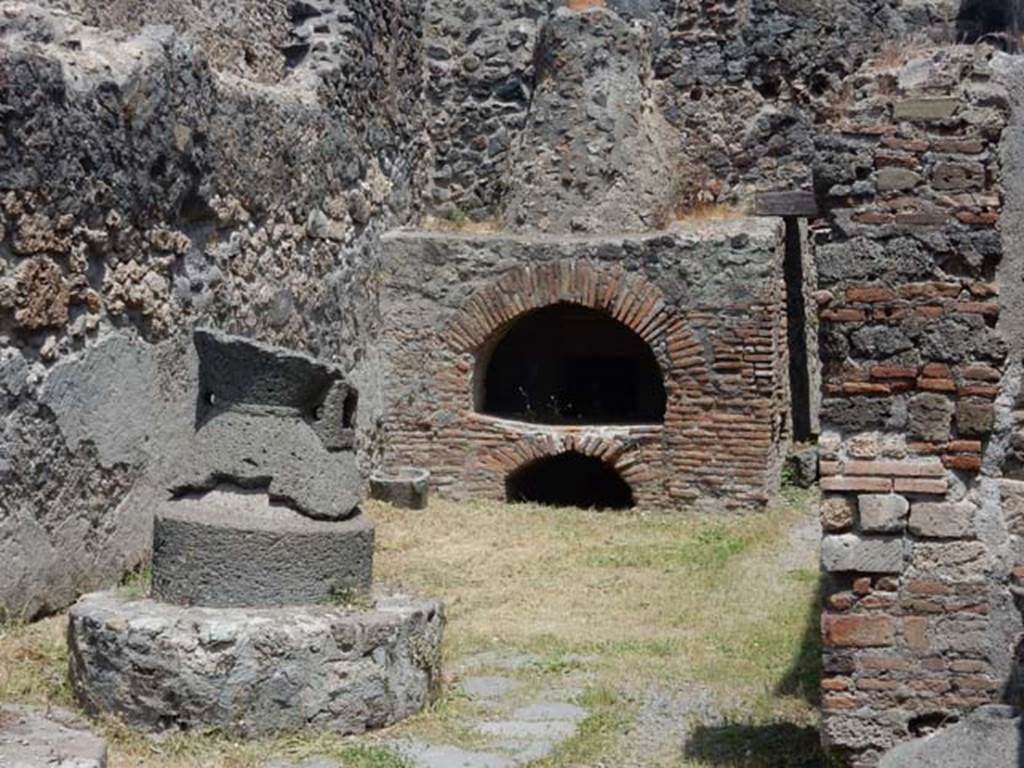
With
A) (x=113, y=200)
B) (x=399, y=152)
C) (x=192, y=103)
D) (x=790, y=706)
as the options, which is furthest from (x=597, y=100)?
(x=790, y=706)

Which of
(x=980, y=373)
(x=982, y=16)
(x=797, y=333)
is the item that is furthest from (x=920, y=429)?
(x=982, y=16)

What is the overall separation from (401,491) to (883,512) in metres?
6.71

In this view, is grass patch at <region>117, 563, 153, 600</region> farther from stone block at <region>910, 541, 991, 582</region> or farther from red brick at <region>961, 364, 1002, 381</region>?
red brick at <region>961, 364, 1002, 381</region>

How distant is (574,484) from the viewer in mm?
12961

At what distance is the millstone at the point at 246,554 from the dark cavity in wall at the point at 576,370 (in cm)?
680

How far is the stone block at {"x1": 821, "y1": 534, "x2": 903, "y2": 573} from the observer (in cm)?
498

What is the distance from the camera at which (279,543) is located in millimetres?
5848

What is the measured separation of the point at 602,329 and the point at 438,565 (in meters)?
4.34

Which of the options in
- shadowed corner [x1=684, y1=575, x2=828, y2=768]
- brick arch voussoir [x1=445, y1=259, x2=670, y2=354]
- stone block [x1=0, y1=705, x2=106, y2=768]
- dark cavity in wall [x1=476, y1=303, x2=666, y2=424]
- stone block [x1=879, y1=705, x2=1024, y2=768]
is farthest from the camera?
dark cavity in wall [x1=476, y1=303, x2=666, y2=424]

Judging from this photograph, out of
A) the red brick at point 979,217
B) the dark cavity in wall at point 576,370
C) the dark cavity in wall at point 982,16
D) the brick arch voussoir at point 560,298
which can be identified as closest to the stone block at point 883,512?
the red brick at point 979,217

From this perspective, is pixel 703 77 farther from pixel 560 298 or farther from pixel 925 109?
pixel 925 109

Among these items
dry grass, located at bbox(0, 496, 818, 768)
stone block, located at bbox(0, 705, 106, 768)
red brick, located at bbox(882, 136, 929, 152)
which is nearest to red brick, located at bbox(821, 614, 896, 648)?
dry grass, located at bbox(0, 496, 818, 768)

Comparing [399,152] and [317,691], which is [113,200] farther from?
[399,152]

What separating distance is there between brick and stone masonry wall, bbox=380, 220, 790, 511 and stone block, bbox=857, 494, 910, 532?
6.09m
